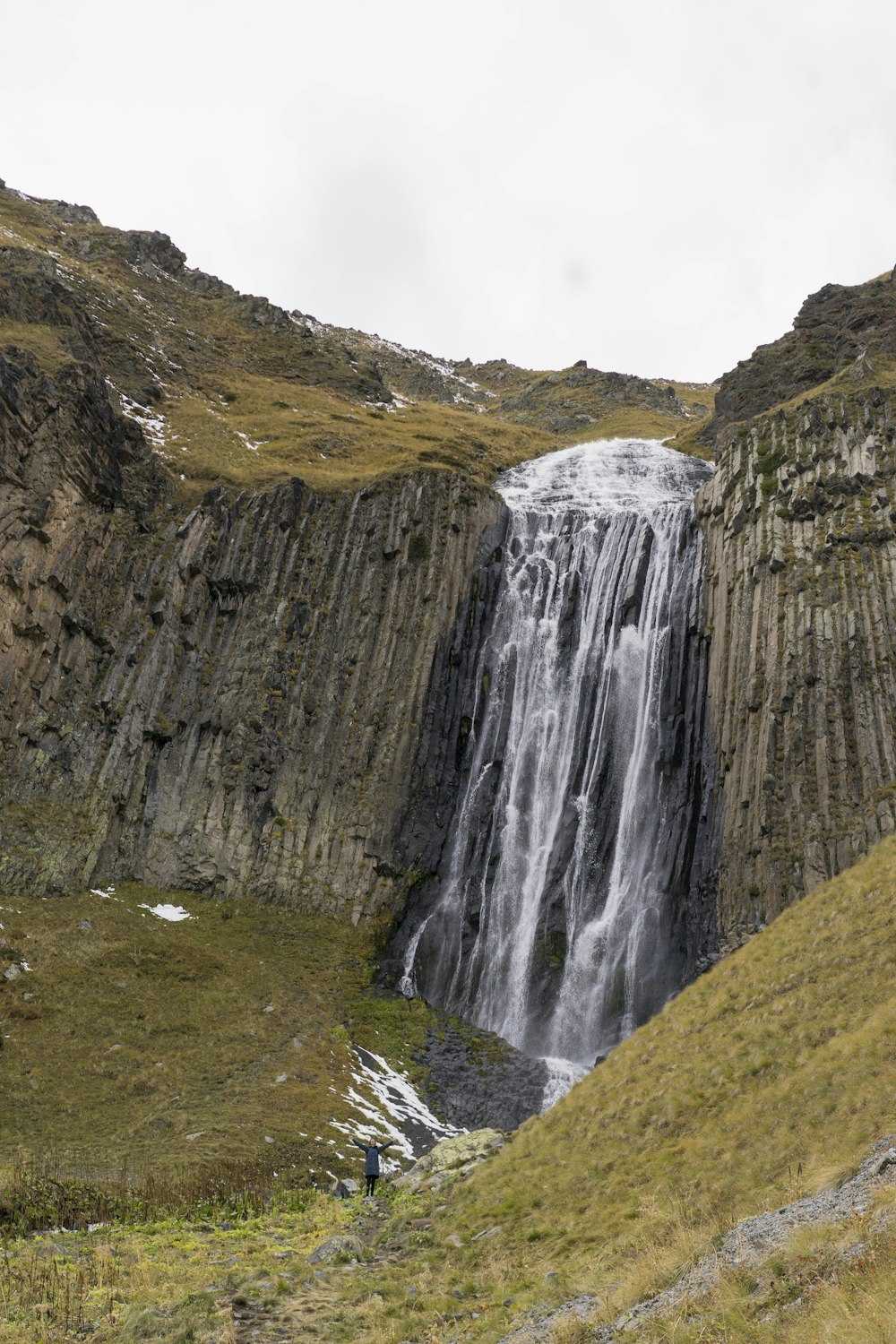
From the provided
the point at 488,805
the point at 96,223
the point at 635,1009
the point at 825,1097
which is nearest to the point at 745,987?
the point at 825,1097

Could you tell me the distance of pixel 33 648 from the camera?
4150 centimetres

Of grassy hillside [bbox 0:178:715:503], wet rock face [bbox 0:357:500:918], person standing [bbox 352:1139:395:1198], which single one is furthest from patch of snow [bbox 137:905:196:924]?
grassy hillside [bbox 0:178:715:503]

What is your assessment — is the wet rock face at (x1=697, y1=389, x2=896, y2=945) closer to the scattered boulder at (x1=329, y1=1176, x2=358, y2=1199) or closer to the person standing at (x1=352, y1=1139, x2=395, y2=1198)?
the scattered boulder at (x1=329, y1=1176, x2=358, y2=1199)

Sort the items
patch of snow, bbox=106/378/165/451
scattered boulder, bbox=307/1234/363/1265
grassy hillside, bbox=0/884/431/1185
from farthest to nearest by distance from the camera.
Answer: patch of snow, bbox=106/378/165/451
grassy hillside, bbox=0/884/431/1185
scattered boulder, bbox=307/1234/363/1265

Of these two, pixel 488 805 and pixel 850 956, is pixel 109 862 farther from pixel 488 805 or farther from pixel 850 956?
pixel 850 956

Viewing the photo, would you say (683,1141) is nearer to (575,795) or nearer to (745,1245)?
(745,1245)

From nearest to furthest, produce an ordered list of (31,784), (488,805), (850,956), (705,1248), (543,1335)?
1. (543,1335)
2. (705,1248)
3. (850,956)
4. (31,784)
5. (488,805)

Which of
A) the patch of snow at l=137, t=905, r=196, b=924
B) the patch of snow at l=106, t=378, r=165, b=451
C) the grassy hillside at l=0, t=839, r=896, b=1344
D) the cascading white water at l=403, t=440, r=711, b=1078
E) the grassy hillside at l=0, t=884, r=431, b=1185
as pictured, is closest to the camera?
the grassy hillside at l=0, t=839, r=896, b=1344

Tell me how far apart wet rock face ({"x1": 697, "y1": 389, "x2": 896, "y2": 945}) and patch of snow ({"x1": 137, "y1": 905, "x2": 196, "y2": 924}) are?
21887 millimetres

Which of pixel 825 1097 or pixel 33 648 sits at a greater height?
pixel 33 648

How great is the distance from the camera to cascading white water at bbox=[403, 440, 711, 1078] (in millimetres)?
36469

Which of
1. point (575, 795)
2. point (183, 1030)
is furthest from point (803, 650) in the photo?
point (183, 1030)

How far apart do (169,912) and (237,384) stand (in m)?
48.5

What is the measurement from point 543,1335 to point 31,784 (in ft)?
116
